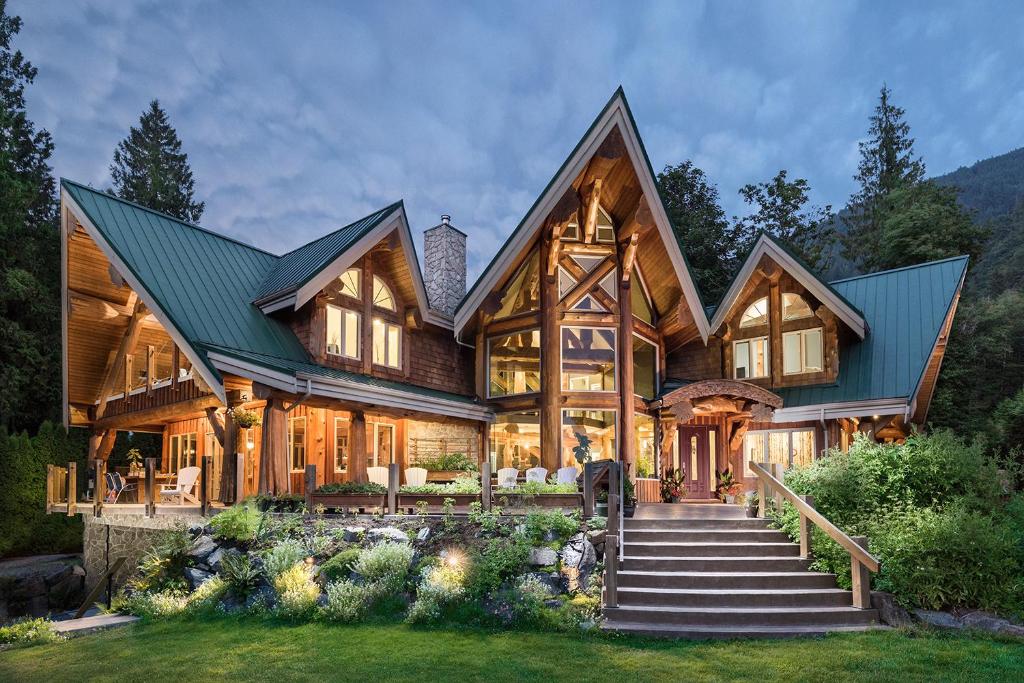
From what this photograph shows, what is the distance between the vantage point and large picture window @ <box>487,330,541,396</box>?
61.9 ft

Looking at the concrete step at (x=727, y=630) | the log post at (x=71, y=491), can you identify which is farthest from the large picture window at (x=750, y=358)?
the log post at (x=71, y=491)

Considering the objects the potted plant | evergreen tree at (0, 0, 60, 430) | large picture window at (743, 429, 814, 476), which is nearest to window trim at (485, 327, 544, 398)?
the potted plant

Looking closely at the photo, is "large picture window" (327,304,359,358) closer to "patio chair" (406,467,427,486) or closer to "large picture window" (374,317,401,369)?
"large picture window" (374,317,401,369)

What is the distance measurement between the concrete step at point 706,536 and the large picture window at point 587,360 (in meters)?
7.27

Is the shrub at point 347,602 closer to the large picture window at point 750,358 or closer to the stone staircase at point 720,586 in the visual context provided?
the stone staircase at point 720,586

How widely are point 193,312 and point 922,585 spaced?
13119 mm

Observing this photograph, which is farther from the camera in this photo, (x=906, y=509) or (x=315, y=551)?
(x=315, y=551)

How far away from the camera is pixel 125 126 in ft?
447

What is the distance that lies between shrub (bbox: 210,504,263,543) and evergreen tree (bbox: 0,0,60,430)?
53.1ft

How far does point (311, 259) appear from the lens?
1784 centimetres

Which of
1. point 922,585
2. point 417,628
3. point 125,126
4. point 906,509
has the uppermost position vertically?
point 125,126

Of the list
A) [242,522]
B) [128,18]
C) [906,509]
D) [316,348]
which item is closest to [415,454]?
[316,348]

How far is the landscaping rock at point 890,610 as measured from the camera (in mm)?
8617

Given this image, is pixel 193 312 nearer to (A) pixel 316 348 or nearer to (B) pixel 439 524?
A: (A) pixel 316 348
